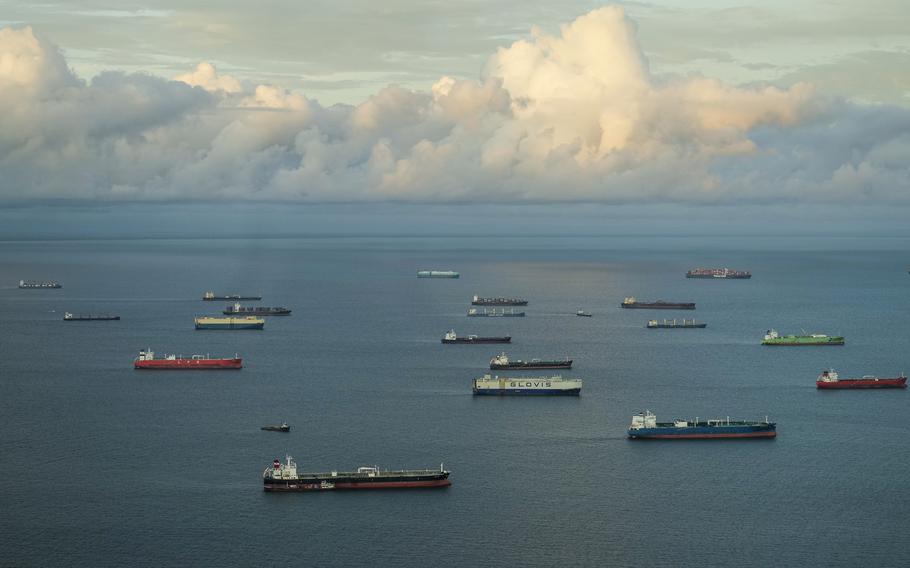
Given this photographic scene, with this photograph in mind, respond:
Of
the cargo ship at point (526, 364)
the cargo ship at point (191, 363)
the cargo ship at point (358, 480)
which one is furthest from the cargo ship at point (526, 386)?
the cargo ship at point (358, 480)

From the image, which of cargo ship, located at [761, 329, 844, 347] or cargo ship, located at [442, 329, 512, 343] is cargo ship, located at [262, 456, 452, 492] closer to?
cargo ship, located at [442, 329, 512, 343]

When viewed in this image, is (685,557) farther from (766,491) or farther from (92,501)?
(92,501)

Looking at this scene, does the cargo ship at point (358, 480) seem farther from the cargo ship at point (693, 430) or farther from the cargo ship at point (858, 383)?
the cargo ship at point (858, 383)

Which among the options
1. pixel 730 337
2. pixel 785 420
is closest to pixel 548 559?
pixel 785 420

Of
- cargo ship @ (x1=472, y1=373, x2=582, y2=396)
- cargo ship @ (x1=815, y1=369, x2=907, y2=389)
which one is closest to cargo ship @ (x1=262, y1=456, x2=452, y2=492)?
cargo ship @ (x1=472, y1=373, x2=582, y2=396)

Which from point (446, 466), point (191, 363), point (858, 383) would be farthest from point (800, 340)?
point (446, 466)

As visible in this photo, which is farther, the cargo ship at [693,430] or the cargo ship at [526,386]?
the cargo ship at [526,386]
